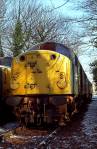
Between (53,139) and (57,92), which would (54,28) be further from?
(53,139)

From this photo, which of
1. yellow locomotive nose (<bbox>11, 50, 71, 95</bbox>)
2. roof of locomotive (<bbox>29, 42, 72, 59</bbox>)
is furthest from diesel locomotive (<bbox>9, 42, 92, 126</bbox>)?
roof of locomotive (<bbox>29, 42, 72, 59</bbox>)

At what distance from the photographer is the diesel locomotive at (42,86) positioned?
17.6 m

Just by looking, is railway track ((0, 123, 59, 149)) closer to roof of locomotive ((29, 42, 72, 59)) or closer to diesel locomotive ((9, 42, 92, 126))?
diesel locomotive ((9, 42, 92, 126))

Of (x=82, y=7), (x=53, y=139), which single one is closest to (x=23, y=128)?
(x=53, y=139)

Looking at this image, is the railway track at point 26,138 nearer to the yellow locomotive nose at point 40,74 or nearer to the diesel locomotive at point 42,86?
the diesel locomotive at point 42,86

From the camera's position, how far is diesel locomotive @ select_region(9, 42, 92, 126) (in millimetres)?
17609

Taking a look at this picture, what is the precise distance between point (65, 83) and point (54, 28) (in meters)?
35.4

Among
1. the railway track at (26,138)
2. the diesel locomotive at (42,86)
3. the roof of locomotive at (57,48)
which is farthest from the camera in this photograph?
the roof of locomotive at (57,48)

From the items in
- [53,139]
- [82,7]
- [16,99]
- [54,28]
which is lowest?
[53,139]

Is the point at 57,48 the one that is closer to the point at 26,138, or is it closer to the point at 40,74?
the point at 40,74

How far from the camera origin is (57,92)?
58.0 ft

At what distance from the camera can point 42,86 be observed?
1784 centimetres

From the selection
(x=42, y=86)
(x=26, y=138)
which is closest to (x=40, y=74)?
(x=42, y=86)

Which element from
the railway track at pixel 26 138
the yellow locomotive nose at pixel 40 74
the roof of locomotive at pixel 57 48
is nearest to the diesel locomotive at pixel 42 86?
the yellow locomotive nose at pixel 40 74
